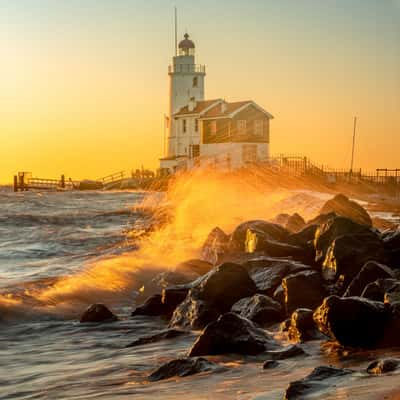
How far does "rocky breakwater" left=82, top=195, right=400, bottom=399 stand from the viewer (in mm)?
6059

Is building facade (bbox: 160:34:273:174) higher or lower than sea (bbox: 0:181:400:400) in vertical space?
higher

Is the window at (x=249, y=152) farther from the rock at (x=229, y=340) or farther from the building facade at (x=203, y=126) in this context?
the rock at (x=229, y=340)

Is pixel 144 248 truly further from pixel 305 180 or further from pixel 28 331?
pixel 305 180

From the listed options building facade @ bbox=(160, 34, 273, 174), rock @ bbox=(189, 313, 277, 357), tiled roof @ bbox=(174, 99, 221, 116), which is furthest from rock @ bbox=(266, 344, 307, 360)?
tiled roof @ bbox=(174, 99, 221, 116)

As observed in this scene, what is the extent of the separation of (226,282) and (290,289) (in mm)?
767

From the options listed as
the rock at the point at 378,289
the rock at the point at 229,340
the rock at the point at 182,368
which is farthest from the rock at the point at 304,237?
the rock at the point at 182,368

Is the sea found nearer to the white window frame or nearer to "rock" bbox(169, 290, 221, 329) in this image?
"rock" bbox(169, 290, 221, 329)

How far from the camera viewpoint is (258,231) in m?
11.3


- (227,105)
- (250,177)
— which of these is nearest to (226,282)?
(250,177)

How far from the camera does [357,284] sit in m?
7.75

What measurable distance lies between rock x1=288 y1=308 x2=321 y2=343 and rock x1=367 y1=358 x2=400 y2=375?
1.54m

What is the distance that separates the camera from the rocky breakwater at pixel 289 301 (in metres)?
6.06

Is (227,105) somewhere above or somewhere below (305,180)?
above

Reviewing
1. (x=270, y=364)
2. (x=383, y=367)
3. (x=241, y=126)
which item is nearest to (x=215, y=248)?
(x=270, y=364)
